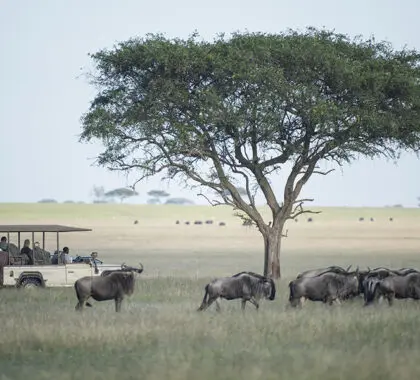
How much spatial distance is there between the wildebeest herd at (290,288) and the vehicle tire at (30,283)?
4505 mm

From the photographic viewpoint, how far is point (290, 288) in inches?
1140

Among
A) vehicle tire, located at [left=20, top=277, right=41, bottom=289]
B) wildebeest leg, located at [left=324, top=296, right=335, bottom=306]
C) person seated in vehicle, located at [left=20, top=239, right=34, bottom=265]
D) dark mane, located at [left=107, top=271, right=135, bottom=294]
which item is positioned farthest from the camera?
person seated in vehicle, located at [left=20, top=239, right=34, bottom=265]

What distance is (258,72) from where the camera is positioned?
4078cm

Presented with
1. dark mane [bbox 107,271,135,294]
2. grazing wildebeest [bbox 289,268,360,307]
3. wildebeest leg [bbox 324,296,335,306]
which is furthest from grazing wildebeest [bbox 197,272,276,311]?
dark mane [bbox 107,271,135,294]

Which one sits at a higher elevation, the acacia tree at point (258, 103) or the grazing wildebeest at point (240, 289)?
the acacia tree at point (258, 103)

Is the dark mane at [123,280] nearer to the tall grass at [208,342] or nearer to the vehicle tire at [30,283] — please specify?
the tall grass at [208,342]

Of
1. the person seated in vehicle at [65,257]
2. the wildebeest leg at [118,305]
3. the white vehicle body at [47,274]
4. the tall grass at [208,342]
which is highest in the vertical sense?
the person seated in vehicle at [65,257]

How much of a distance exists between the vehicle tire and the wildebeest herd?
14.8 feet

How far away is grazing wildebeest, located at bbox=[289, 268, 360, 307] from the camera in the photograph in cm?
2888

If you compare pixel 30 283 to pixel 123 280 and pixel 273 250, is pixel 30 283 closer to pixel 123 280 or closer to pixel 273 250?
pixel 123 280

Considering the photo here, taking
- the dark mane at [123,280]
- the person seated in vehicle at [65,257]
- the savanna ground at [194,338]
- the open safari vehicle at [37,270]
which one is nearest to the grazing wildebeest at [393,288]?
the savanna ground at [194,338]

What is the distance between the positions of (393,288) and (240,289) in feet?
12.6

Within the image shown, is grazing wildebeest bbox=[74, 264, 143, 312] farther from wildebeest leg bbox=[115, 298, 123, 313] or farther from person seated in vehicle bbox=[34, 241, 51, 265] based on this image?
person seated in vehicle bbox=[34, 241, 51, 265]

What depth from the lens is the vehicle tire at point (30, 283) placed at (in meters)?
33.2
